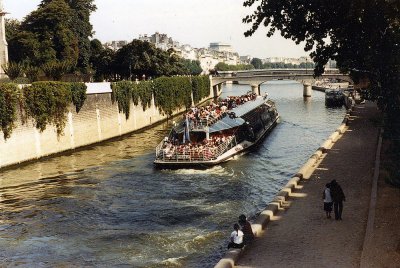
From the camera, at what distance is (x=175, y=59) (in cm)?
9862

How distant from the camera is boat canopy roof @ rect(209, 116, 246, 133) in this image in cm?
3918

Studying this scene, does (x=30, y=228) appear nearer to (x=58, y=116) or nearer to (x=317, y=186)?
(x=317, y=186)

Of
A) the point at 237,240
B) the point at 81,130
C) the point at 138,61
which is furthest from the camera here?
the point at 138,61

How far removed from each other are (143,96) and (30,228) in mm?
38721

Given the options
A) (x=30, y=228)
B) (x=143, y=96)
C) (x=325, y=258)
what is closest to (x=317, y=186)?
(x=325, y=258)

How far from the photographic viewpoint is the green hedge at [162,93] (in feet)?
180

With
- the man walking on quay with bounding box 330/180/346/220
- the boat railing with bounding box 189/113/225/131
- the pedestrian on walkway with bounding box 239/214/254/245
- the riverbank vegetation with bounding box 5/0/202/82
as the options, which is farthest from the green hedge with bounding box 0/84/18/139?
the riverbank vegetation with bounding box 5/0/202/82

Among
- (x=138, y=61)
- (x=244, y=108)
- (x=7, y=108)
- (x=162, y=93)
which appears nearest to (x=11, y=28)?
(x=138, y=61)

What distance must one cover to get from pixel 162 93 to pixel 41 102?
30113 millimetres

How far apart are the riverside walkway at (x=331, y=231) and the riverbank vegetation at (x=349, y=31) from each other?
3085 mm

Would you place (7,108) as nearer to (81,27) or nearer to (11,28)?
(81,27)

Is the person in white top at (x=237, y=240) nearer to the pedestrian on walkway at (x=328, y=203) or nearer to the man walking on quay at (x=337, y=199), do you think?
the pedestrian on walkway at (x=328, y=203)

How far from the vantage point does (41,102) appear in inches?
1547

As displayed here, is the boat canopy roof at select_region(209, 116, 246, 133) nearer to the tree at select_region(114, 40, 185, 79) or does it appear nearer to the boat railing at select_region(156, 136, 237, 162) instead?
the boat railing at select_region(156, 136, 237, 162)
